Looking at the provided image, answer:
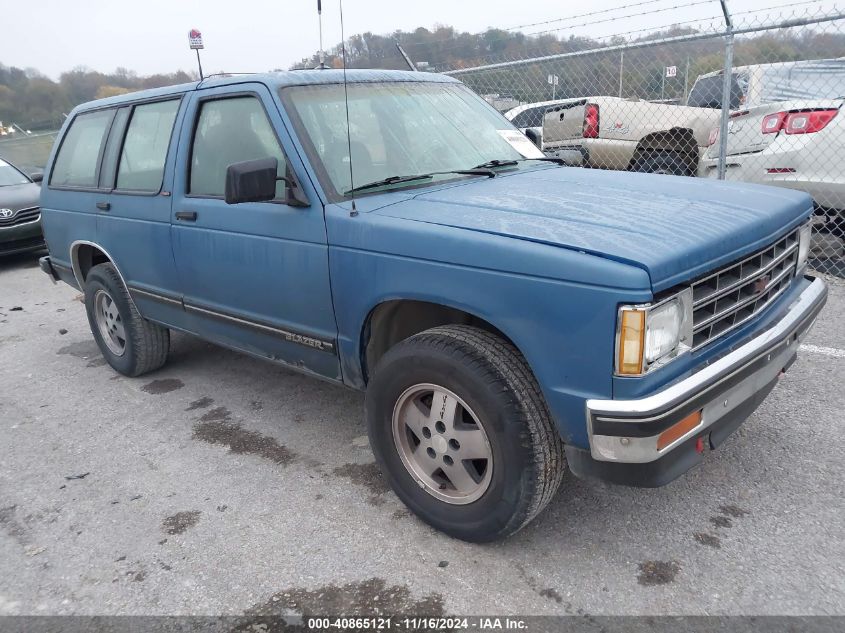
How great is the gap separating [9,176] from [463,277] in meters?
9.82

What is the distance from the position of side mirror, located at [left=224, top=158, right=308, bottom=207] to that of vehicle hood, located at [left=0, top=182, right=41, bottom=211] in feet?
24.3

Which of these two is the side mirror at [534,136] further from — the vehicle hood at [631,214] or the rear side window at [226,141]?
the rear side window at [226,141]

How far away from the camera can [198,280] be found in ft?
12.3

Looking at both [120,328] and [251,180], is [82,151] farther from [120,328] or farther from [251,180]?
[251,180]

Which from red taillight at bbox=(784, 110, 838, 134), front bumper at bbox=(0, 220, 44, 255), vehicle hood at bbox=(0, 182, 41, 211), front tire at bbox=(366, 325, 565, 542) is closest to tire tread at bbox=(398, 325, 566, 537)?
front tire at bbox=(366, 325, 565, 542)

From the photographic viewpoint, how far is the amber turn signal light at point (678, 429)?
2188 millimetres

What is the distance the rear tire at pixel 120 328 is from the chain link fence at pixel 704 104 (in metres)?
2.88

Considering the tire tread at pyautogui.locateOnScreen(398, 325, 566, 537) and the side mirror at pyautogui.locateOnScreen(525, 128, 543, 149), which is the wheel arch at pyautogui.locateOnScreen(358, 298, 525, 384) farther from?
the side mirror at pyautogui.locateOnScreen(525, 128, 543, 149)

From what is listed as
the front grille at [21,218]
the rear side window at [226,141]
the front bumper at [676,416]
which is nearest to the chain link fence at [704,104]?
the front bumper at [676,416]

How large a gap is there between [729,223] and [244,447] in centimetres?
263

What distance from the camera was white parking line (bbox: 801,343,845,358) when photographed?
428 cm

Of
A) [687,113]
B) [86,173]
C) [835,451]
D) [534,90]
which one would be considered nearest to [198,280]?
[86,173]

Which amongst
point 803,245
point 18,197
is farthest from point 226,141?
point 18,197

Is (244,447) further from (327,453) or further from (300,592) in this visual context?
(300,592)
